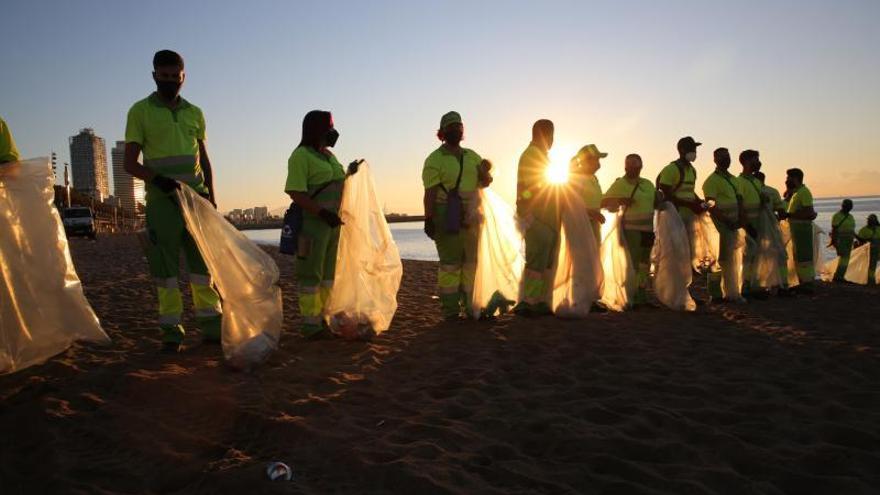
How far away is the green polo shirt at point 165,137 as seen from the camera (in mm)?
4262

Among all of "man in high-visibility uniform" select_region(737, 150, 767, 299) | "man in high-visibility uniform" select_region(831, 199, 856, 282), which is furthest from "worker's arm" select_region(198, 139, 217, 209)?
"man in high-visibility uniform" select_region(831, 199, 856, 282)

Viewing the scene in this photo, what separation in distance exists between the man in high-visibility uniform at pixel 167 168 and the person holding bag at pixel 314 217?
0.76m

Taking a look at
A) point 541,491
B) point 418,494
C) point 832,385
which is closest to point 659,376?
point 832,385

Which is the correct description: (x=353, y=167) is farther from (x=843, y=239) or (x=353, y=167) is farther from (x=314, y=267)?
(x=843, y=239)

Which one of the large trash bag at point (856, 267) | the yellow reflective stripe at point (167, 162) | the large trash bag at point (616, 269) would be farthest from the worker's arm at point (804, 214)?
the yellow reflective stripe at point (167, 162)

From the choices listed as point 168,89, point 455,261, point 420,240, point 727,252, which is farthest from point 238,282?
point 420,240

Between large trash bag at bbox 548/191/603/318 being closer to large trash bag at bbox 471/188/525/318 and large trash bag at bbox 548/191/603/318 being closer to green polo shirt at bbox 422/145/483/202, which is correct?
large trash bag at bbox 471/188/525/318

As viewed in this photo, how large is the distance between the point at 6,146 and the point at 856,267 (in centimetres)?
1454

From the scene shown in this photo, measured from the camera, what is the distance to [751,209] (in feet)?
26.0

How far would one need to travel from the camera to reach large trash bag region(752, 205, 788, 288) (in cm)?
810

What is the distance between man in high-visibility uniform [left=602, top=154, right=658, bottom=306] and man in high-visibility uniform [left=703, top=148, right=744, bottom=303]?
2.90ft

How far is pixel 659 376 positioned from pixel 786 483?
1450 mm

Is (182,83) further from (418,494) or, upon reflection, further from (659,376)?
(659,376)

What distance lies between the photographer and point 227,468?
2.53m
